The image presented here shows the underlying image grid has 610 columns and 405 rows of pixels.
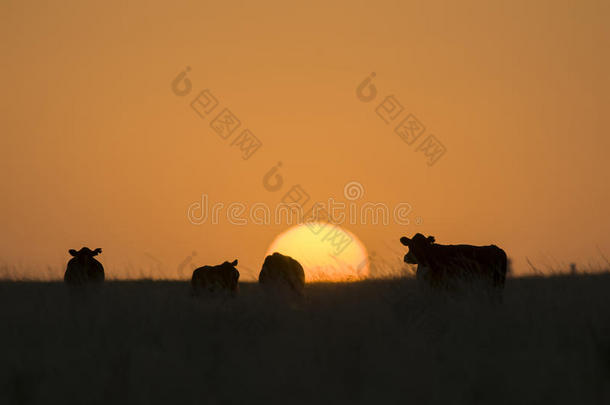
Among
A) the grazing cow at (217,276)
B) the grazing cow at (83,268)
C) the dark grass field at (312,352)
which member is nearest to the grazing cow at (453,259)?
the dark grass field at (312,352)

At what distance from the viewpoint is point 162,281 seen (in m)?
19.4

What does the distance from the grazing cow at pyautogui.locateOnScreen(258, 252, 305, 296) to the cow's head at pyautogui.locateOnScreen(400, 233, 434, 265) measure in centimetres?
290

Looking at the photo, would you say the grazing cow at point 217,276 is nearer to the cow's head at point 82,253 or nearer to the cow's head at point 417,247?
the cow's head at point 82,253

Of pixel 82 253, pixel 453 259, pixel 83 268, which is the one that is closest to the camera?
pixel 453 259

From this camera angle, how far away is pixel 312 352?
22.4ft

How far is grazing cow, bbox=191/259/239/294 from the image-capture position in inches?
584

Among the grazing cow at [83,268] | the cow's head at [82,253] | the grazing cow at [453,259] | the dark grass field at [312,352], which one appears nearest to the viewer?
the dark grass field at [312,352]

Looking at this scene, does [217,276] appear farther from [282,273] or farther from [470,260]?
[470,260]

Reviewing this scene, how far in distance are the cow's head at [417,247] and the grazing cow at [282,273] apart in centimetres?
290

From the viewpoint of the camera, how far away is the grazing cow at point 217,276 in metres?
14.8

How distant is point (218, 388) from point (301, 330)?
232cm

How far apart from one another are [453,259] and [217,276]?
5111mm

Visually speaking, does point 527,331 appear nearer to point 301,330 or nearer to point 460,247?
point 301,330

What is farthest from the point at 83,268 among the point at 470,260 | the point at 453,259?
the point at 470,260
